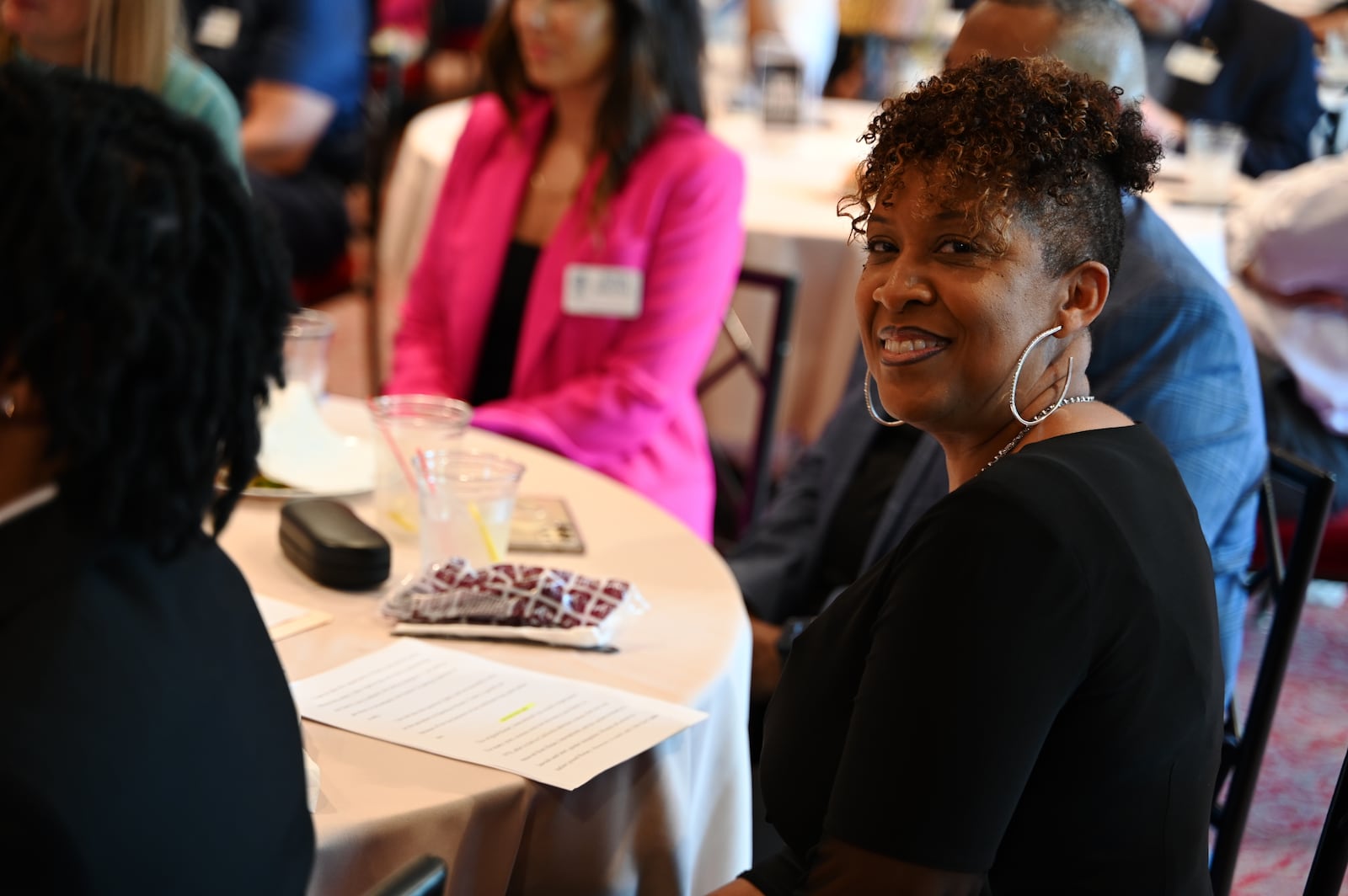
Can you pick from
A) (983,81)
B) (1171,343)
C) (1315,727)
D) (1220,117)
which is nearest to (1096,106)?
(983,81)

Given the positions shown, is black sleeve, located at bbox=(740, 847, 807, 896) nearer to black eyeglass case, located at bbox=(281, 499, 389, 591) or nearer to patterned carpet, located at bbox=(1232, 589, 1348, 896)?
black eyeglass case, located at bbox=(281, 499, 389, 591)

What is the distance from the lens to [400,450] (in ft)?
5.27

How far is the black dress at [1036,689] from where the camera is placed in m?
0.93

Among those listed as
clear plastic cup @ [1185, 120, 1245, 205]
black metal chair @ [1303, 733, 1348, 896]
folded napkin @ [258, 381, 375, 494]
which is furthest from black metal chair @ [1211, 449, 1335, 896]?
A: clear plastic cup @ [1185, 120, 1245, 205]

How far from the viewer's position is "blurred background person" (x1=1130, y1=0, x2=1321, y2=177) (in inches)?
187

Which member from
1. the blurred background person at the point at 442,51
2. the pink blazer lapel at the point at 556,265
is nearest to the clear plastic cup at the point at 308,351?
the pink blazer lapel at the point at 556,265

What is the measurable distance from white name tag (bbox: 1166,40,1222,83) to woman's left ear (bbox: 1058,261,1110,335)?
4305 millimetres

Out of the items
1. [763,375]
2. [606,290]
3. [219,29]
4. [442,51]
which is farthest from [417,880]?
[442,51]

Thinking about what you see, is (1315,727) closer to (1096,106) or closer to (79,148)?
(1096,106)

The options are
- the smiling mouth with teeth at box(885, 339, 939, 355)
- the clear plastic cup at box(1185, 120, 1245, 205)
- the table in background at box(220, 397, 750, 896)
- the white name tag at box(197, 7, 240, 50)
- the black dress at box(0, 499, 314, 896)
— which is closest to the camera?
the black dress at box(0, 499, 314, 896)

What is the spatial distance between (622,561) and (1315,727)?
85.1 inches

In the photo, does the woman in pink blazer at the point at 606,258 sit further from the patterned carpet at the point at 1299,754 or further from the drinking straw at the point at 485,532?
the patterned carpet at the point at 1299,754

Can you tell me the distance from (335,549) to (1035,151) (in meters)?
0.79

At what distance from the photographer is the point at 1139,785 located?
3.29 ft
